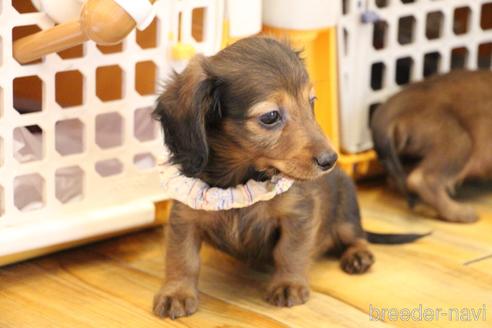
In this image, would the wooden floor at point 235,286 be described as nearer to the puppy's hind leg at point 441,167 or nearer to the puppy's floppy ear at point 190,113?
the puppy's hind leg at point 441,167

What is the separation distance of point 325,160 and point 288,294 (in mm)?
371

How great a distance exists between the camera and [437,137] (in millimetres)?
2590

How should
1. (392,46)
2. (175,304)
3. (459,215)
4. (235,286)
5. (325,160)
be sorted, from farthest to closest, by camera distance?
(392,46) → (459,215) → (235,286) → (175,304) → (325,160)

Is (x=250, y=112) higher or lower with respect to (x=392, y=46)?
higher

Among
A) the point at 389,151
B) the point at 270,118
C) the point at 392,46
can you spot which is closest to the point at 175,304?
the point at 270,118

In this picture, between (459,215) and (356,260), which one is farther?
(459,215)

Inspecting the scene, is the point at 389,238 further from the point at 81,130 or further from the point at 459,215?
the point at 81,130

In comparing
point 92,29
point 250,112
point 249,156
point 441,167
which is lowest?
point 441,167

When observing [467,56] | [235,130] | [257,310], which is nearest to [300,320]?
[257,310]

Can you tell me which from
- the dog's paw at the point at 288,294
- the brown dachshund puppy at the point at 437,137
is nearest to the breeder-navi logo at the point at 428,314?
the dog's paw at the point at 288,294

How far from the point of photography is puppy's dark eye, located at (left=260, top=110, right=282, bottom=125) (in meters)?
1.82

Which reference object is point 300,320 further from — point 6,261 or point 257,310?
point 6,261

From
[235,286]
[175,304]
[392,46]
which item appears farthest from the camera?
[392,46]

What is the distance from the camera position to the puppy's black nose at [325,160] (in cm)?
180
